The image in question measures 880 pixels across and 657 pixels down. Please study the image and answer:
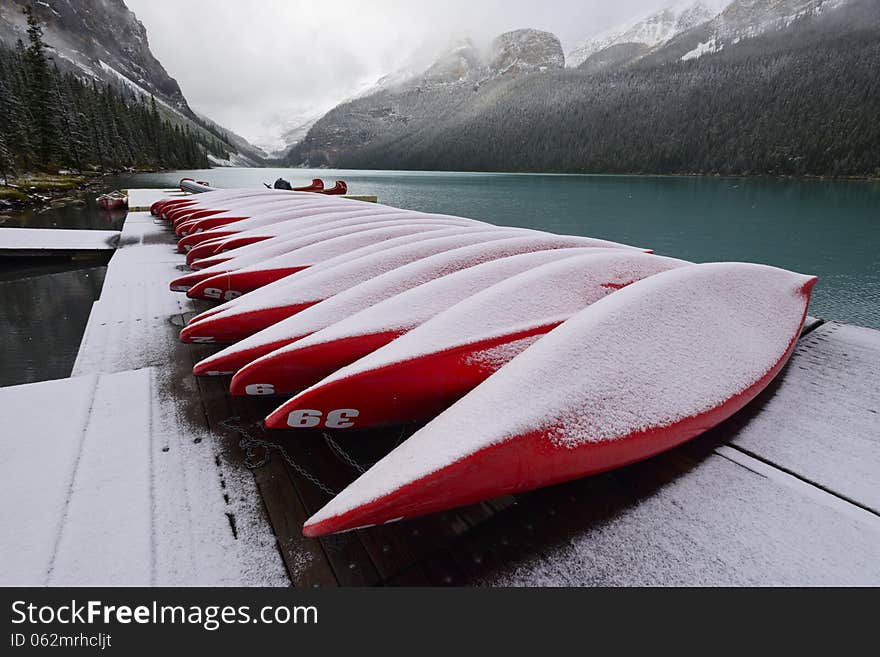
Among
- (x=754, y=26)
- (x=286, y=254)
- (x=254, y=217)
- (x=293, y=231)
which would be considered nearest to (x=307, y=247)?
(x=286, y=254)

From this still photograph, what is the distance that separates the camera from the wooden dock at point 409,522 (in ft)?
4.78

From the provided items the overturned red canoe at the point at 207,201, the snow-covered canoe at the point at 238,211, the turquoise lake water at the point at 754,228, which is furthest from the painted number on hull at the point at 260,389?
the turquoise lake water at the point at 754,228

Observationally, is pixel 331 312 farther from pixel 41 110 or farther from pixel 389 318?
pixel 41 110

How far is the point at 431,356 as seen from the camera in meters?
2.06

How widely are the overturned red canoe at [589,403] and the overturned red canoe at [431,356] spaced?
0.49 ft

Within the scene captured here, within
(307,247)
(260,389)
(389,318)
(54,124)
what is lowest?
(260,389)

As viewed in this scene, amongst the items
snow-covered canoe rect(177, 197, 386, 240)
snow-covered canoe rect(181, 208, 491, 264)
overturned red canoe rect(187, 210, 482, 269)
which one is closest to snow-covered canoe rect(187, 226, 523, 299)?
overturned red canoe rect(187, 210, 482, 269)

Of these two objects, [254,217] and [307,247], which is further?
[254,217]

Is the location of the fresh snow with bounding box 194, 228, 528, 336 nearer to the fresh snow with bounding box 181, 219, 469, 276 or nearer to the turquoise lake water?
the fresh snow with bounding box 181, 219, 469, 276

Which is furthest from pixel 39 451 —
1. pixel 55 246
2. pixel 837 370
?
pixel 55 246

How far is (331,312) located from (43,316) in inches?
289

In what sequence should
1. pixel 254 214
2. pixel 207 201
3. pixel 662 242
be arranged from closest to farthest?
pixel 254 214 → pixel 207 201 → pixel 662 242

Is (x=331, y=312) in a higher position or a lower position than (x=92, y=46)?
lower

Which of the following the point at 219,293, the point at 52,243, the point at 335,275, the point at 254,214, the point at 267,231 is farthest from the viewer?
the point at 52,243
